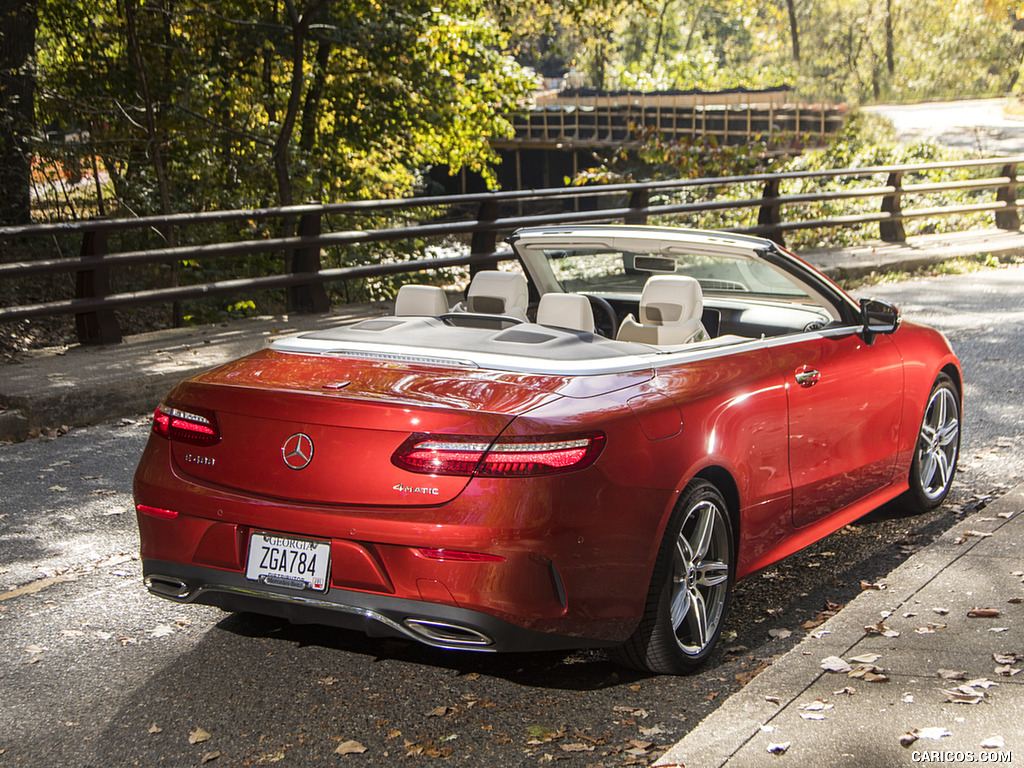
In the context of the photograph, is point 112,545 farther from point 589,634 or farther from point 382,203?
point 382,203

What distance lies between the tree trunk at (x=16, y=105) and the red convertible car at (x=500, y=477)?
43.0 ft

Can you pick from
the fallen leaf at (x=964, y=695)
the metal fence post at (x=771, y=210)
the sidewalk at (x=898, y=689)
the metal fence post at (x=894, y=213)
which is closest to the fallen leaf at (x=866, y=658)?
the sidewalk at (x=898, y=689)

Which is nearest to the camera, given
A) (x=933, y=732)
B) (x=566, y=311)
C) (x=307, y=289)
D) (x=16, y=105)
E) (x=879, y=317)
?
(x=933, y=732)

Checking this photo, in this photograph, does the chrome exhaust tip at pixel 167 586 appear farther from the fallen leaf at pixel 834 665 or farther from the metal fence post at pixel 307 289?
the metal fence post at pixel 307 289

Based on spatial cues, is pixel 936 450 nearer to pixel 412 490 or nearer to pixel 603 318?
pixel 603 318

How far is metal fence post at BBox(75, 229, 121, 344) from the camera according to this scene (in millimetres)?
10203

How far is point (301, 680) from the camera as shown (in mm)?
4129

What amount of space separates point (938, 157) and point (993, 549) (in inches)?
1387

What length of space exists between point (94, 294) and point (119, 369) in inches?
53.9

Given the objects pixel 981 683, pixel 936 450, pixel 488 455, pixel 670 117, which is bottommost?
pixel 981 683

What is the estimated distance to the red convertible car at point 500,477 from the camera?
11.8 feet

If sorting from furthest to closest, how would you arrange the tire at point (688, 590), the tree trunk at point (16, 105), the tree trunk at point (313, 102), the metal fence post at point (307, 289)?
the tree trunk at point (313, 102) → the tree trunk at point (16, 105) → the metal fence post at point (307, 289) → the tire at point (688, 590)

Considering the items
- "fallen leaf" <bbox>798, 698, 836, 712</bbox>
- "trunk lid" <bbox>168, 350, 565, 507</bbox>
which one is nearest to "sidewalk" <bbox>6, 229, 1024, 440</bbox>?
"trunk lid" <bbox>168, 350, 565, 507</bbox>

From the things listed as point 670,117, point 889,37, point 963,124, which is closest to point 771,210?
point 963,124
